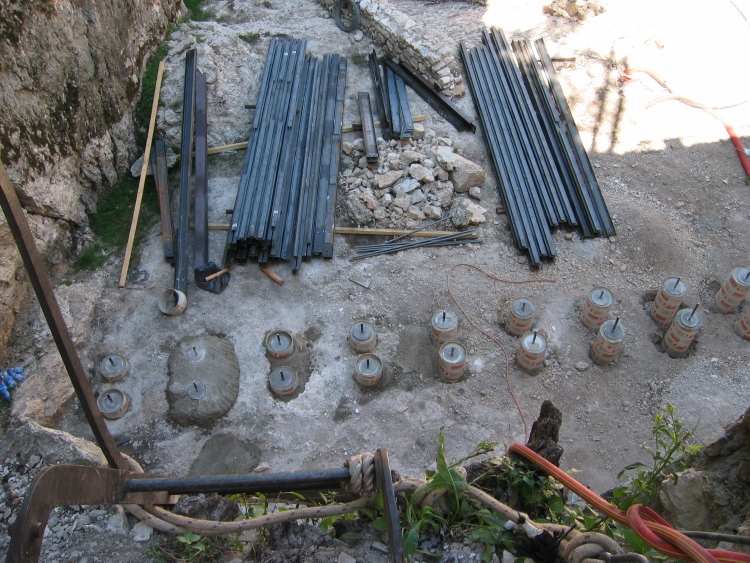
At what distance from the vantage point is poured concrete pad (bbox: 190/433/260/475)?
7.27m

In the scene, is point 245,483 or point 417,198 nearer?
point 245,483

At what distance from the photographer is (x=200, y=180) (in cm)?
963

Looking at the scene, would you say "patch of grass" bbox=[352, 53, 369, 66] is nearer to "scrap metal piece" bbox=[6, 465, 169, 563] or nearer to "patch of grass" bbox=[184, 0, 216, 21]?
"patch of grass" bbox=[184, 0, 216, 21]

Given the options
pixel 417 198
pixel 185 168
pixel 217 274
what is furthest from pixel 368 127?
pixel 217 274

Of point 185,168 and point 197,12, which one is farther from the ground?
point 197,12

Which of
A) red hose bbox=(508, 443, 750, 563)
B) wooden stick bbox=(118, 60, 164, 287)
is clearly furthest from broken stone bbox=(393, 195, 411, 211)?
red hose bbox=(508, 443, 750, 563)

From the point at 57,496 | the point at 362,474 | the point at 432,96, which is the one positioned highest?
the point at 57,496

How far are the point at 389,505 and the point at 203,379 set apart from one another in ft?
18.2

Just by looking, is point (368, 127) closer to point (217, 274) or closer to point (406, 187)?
point (406, 187)

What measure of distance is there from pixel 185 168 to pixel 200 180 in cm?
33

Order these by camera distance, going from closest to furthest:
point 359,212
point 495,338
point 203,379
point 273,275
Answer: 1. point 203,379
2. point 495,338
3. point 273,275
4. point 359,212

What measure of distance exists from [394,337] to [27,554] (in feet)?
20.9

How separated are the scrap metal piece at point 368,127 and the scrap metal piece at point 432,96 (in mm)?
906

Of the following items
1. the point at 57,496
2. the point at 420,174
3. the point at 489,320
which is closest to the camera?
the point at 57,496
